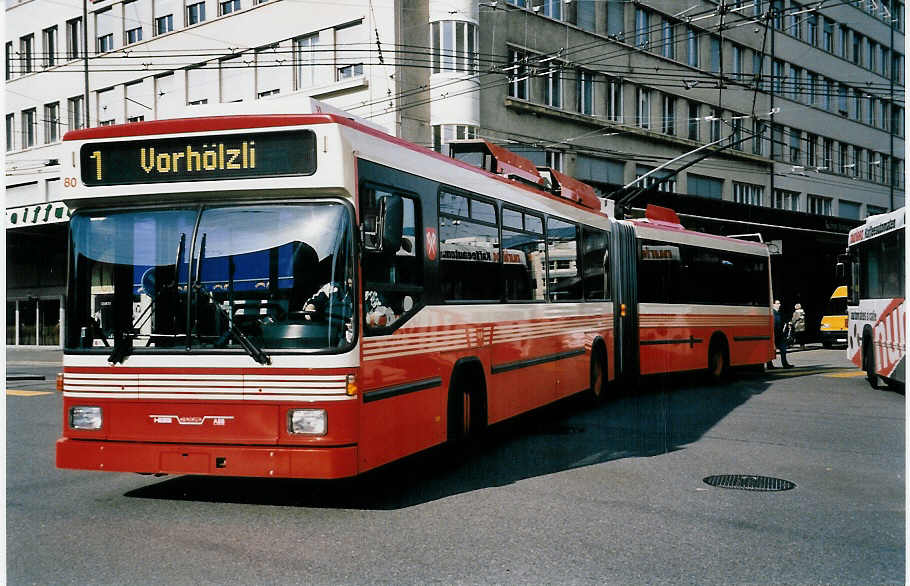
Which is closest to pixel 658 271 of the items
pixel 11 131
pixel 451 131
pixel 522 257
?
pixel 522 257

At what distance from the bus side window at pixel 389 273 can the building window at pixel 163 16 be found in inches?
1213

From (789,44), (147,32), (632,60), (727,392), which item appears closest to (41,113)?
(147,32)

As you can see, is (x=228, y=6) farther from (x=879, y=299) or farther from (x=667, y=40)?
(x=879, y=299)

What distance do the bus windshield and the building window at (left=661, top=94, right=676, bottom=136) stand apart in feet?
109

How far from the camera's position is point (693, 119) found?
40094 millimetres

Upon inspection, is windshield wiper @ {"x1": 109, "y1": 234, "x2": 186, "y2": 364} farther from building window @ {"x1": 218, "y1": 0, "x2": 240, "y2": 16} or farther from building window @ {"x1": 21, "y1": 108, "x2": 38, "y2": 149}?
building window @ {"x1": 21, "y1": 108, "x2": 38, "y2": 149}

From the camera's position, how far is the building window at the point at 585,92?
113 feet

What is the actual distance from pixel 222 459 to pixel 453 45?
77.5 feet

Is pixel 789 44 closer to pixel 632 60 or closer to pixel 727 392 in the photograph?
pixel 632 60

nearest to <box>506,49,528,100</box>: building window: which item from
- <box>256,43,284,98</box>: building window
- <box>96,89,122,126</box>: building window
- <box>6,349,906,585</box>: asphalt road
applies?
<box>256,43,284,98</box>: building window

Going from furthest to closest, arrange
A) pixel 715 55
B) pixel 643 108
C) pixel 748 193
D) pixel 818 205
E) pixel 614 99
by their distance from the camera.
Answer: pixel 818 205 → pixel 748 193 → pixel 715 55 → pixel 643 108 → pixel 614 99

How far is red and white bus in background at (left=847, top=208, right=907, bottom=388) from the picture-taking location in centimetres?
1535

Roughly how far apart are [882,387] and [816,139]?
30.2m

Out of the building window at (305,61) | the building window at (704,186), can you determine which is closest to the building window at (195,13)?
the building window at (305,61)
